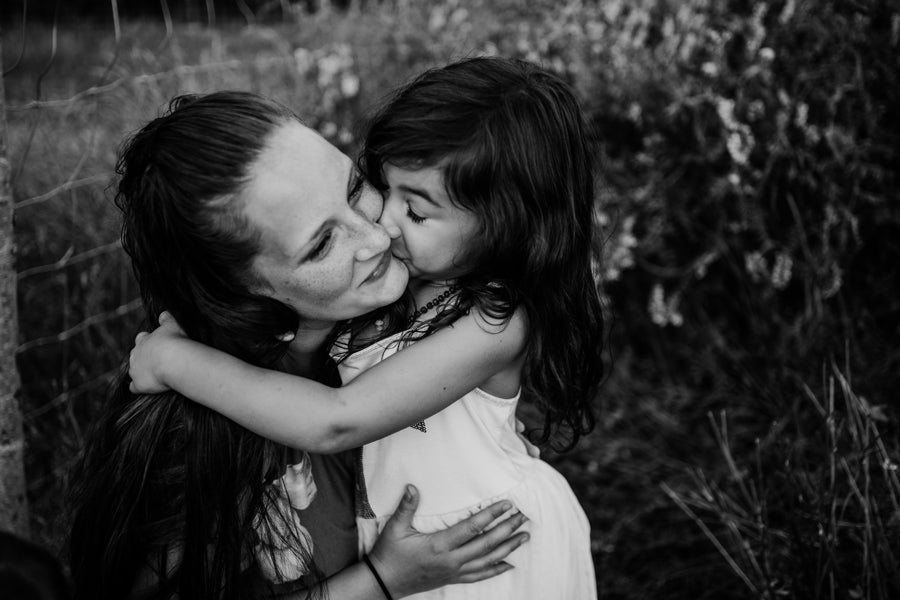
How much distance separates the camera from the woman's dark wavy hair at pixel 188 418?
1.26 m

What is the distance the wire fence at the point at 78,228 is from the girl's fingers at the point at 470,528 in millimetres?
964

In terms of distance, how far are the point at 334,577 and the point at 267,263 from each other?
0.65 metres

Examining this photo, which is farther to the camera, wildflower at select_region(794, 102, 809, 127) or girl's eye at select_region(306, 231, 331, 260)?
wildflower at select_region(794, 102, 809, 127)

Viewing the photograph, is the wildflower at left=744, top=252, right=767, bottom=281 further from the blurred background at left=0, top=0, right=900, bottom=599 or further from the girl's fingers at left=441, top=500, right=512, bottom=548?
the girl's fingers at left=441, top=500, right=512, bottom=548

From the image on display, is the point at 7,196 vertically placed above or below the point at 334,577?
above

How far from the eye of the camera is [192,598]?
1397mm

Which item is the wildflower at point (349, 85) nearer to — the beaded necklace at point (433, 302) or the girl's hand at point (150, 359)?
the beaded necklace at point (433, 302)

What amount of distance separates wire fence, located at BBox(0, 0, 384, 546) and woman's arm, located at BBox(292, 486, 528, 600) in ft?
2.71

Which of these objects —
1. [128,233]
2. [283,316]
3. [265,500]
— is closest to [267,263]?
[283,316]

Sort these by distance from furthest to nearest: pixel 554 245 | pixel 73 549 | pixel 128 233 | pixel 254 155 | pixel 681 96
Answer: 1. pixel 681 96
2. pixel 554 245
3. pixel 73 549
4. pixel 128 233
5. pixel 254 155

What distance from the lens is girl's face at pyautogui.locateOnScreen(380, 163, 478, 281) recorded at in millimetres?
1507

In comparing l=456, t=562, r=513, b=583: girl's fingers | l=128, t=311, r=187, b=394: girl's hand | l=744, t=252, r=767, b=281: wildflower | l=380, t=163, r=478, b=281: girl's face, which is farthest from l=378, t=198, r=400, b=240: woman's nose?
l=744, t=252, r=767, b=281: wildflower

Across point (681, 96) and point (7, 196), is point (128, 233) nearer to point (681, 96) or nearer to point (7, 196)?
point (7, 196)

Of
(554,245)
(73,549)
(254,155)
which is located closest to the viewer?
(254,155)
